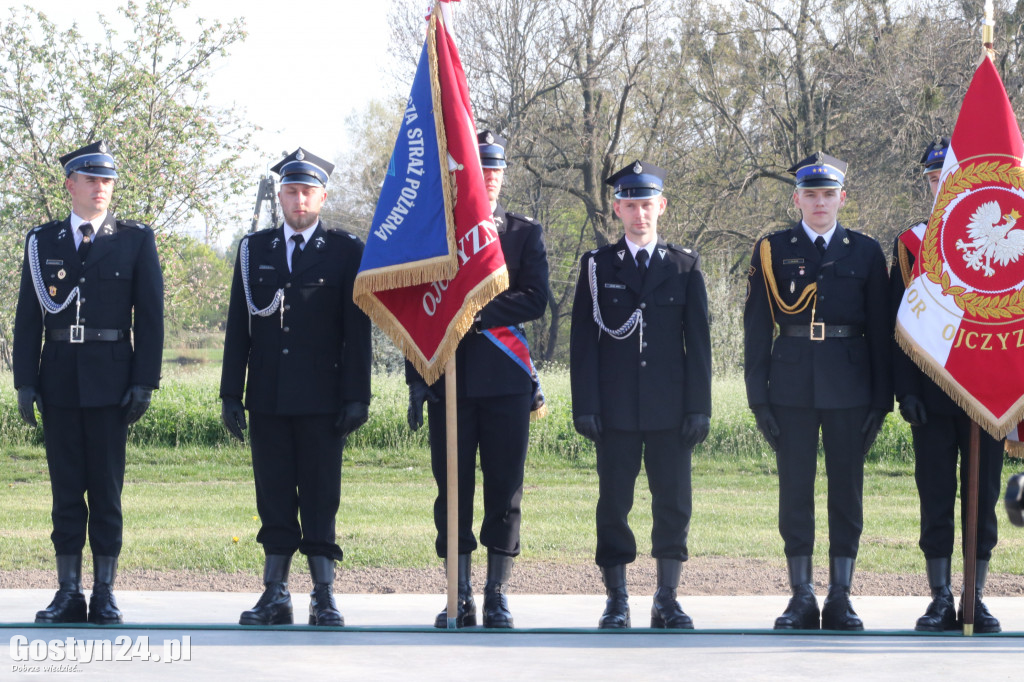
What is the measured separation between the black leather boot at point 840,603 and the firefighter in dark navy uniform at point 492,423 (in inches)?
54.8

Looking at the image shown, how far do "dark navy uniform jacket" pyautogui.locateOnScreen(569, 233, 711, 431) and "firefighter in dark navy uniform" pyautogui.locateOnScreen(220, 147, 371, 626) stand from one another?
101cm

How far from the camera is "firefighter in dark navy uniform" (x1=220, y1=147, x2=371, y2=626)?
527 cm

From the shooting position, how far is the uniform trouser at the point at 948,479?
5.25 m

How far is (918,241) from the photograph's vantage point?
17.8 ft

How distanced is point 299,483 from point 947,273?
9.87 ft

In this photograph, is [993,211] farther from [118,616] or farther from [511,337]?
[118,616]

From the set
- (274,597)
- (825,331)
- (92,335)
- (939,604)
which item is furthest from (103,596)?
(939,604)

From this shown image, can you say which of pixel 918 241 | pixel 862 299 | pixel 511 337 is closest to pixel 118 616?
pixel 511 337

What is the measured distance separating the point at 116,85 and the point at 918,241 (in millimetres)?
15802

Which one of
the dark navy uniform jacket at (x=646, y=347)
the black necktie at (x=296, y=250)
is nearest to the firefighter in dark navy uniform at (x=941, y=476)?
the dark navy uniform jacket at (x=646, y=347)

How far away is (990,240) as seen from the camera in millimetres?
5188

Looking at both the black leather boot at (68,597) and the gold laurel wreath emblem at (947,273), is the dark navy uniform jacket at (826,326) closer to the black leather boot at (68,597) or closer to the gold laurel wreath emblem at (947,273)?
the gold laurel wreath emblem at (947,273)

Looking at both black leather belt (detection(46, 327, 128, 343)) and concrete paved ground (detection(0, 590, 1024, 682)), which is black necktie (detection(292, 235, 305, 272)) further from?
concrete paved ground (detection(0, 590, 1024, 682))

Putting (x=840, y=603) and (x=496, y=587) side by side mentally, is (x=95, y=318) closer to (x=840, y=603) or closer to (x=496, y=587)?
(x=496, y=587)
